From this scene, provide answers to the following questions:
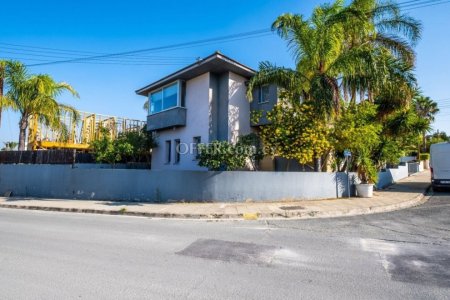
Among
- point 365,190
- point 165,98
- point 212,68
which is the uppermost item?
point 212,68

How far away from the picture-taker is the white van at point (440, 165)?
16281 mm

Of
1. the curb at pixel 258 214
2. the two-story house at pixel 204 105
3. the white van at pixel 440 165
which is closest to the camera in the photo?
the curb at pixel 258 214

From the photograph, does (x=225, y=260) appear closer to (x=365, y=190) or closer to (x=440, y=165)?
(x=365, y=190)

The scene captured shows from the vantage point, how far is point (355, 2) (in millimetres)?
15758

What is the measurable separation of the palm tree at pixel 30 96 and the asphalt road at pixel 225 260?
987cm

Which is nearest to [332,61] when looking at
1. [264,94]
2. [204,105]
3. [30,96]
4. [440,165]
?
[264,94]

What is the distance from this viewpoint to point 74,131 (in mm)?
21266

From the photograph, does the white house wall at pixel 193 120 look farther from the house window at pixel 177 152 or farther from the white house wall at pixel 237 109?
the white house wall at pixel 237 109

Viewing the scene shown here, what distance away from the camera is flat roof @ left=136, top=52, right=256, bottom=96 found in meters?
14.8

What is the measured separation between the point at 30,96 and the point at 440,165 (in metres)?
23.3

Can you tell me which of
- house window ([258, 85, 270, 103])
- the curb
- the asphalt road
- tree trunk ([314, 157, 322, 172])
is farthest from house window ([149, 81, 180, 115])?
the asphalt road

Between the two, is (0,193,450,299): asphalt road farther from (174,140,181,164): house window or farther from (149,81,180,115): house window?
(149,81,180,115): house window

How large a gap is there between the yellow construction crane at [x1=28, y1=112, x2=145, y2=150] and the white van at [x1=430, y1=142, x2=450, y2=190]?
19268 millimetres

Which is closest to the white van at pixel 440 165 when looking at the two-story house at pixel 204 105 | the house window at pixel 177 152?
the two-story house at pixel 204 105
